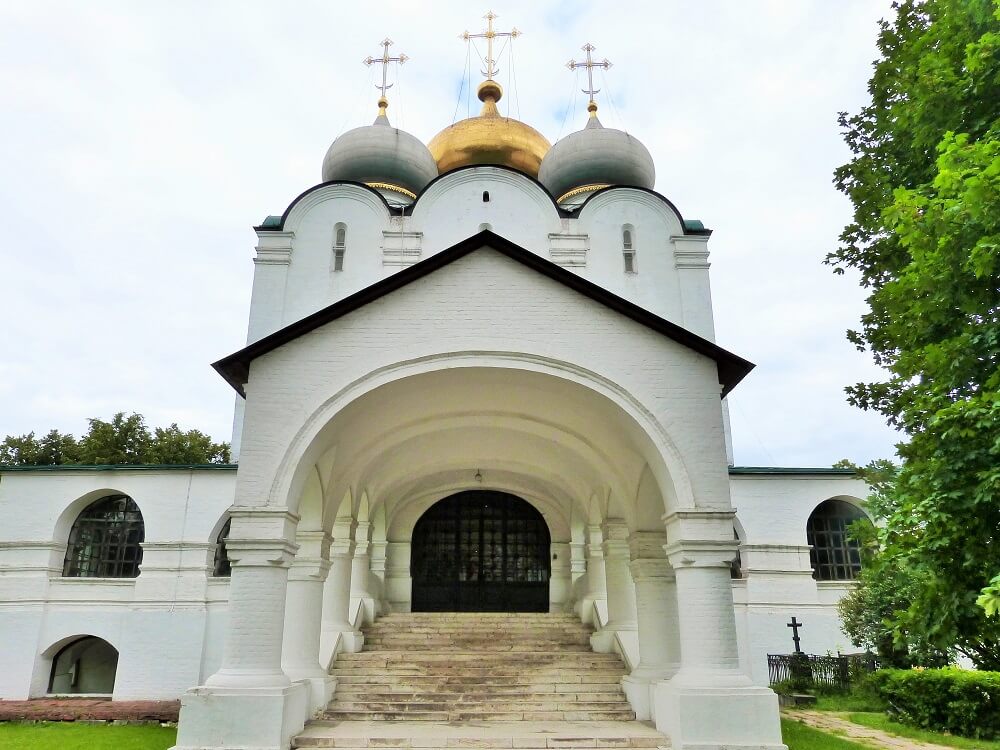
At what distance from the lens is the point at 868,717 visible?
1152 centimetres

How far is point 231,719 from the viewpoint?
25.1 ft

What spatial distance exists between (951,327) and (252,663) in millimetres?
8003

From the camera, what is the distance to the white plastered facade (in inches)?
325

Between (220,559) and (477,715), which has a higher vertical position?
(220,559)

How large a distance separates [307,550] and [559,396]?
13.8 ft

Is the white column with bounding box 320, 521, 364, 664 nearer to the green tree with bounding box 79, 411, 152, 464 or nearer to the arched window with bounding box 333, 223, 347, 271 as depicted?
the arched window with bounding box 333, 223, 347, 271

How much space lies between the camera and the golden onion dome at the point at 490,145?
22219mm

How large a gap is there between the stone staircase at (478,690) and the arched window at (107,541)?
235 inches

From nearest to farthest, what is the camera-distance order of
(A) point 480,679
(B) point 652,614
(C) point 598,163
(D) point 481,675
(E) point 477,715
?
(E) point 477,715 < (B) point 652,614 < (A) point 480,679 < (D) point 481,675 < (C) point 598,163

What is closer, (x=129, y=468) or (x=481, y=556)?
(x=129, y=468)

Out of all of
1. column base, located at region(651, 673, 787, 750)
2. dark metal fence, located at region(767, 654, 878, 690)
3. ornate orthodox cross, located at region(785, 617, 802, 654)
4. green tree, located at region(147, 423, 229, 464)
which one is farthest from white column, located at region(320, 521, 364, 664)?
green tree, located at region(147, 423, 229, 464)

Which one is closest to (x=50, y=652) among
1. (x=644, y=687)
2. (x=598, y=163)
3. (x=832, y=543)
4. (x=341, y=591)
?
(x=341, y=591)

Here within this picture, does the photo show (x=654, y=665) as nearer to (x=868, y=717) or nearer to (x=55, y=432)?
(x=868, y=717)

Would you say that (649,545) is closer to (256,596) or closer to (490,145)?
(256,596)
